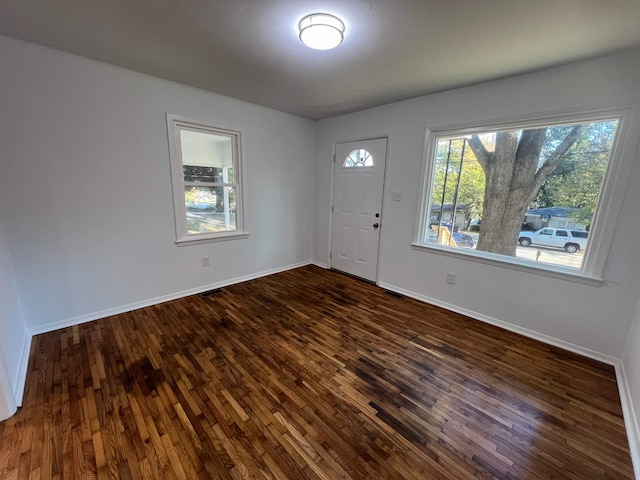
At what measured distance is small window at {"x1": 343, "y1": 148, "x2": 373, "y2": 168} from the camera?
360cm

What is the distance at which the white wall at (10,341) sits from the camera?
1.50 meters

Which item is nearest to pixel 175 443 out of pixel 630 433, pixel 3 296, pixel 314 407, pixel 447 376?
pixel 314 407

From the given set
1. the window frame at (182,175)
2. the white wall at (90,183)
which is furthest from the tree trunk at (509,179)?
the white wall at (90,183)

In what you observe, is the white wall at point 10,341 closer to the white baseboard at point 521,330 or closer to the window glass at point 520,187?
the white baseboard at point 521,330

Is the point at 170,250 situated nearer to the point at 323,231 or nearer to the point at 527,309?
the point at 323,231

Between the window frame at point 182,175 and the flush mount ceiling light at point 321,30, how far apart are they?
177cm

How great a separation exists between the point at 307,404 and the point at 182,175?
2672mm

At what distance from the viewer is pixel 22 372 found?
1812mm

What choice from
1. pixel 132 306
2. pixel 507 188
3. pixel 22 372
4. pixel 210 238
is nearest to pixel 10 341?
pixel 22 372

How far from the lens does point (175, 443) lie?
4.54 ft

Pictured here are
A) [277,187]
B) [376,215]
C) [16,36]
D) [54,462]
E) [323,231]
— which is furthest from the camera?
[323,231]

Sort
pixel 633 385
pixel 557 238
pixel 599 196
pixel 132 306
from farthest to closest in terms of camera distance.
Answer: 1. pixel 132 306
2. pixel 557 238
3. pixel 599 196
4. pixel 633 385

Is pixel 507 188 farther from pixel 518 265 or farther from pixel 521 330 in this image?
pixel 521 330

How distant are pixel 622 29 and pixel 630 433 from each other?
2.49 metres
